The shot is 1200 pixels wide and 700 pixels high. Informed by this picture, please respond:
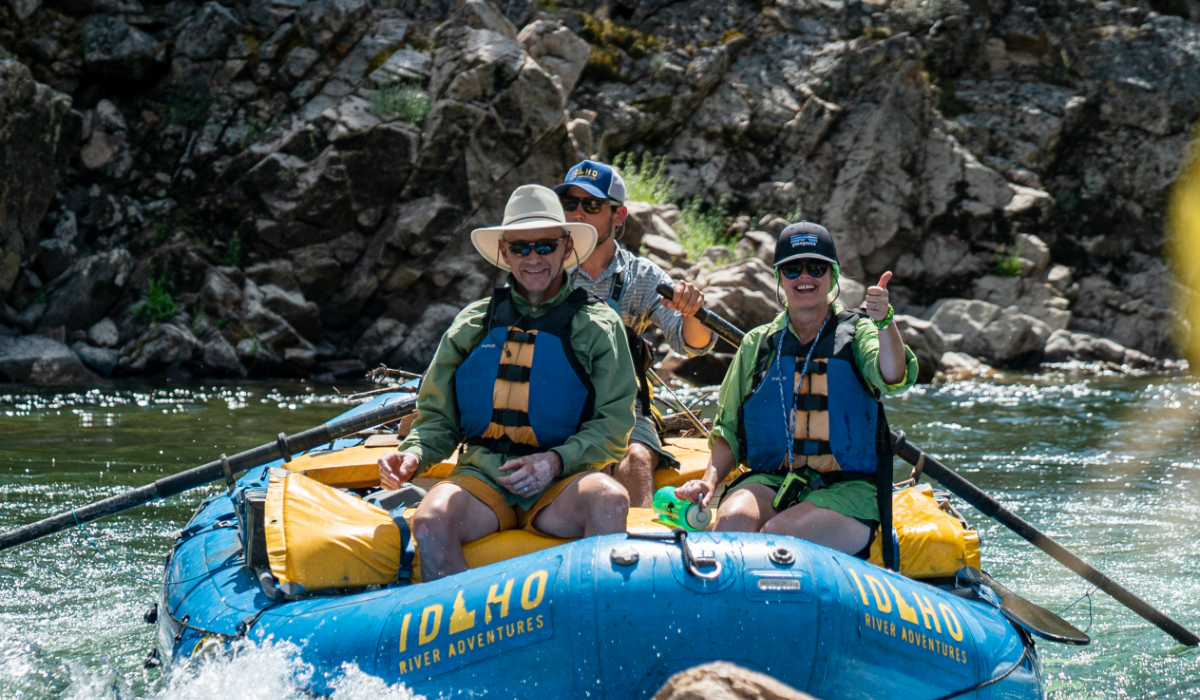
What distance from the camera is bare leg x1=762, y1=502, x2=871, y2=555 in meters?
2.81

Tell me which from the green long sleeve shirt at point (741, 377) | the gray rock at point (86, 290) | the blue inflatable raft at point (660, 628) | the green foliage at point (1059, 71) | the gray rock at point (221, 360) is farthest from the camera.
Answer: the green foliage at point (1059, 71)

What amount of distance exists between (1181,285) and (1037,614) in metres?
19.0

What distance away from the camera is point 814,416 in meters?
3.03

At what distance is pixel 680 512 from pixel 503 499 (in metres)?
0.54

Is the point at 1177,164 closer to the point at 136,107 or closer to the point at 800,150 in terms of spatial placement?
the point at 800,150

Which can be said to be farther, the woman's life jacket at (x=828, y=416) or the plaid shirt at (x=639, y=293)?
the plaid shirt at (x=639, y=293)

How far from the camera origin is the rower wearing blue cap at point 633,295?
11.7ft

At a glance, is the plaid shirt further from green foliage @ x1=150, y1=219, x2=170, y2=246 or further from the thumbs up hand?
green foliage @ x1=150, y1=219, x2=170, y2=246

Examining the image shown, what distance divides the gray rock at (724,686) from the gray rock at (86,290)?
12037 millimetres

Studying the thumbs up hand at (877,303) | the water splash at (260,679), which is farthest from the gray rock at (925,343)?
the water splash at (260,679)

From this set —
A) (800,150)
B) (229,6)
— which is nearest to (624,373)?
(229,6)

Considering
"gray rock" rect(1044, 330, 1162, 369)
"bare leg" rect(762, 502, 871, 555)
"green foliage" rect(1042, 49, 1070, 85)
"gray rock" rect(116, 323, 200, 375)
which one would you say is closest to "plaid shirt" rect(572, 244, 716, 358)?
"bare leg" rect(762, 502, 871, 555)

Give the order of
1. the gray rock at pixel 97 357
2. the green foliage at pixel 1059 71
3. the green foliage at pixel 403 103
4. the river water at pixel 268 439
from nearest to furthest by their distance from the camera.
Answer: the river water at pixel 268 439, the gray rock at pixel 97 357, the green foliage at pixel 403 103, the green foliage at pixel 1059 71

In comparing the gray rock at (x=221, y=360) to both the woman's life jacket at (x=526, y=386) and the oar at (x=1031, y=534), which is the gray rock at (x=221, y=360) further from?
the oar at (x=1031, y=534)
